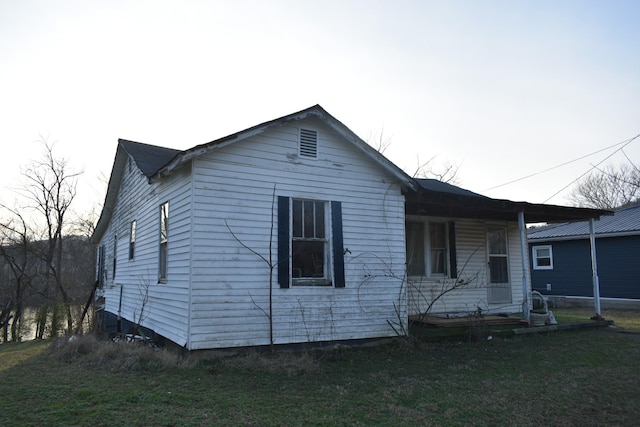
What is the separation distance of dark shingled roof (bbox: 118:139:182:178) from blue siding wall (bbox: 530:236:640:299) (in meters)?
17.3

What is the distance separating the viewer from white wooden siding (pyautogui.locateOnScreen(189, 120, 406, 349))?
7184mm

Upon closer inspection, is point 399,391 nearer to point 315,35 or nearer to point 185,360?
point 185,360

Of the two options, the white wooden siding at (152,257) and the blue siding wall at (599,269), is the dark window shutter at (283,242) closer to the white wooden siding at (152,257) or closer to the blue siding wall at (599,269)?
the white wooden siding at (152,257)

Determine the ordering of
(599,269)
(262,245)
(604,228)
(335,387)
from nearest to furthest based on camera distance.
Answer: (335,387) → (262,245) → (599,269) → (604,228)

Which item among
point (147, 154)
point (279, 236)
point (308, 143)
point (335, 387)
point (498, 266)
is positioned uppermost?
point (147, 154)

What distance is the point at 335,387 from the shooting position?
5.83m

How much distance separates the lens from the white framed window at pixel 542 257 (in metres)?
20.4

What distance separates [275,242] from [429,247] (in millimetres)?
5129

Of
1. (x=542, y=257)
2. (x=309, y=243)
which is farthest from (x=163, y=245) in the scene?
(x=542, y=257)

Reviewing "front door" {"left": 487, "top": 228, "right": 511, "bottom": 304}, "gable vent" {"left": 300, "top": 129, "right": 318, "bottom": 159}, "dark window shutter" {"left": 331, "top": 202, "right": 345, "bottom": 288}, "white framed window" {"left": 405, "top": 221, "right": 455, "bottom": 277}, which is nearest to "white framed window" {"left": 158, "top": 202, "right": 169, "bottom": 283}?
"gable vent" {"left": 300, "top": 129, "right": 318, "bottom": 159}

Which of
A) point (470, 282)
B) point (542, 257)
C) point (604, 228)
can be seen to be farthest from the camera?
point (542, 257)

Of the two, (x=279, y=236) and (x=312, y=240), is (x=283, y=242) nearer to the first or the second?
(x=279, y=236)

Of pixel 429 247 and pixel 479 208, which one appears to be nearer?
pixel 479 208

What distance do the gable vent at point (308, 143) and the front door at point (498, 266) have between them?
6.47 meters
